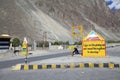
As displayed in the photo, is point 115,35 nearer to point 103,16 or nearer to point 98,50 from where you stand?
point 103,16

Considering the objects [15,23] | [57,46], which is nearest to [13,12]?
[15,23]

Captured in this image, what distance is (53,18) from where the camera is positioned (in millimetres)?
94938

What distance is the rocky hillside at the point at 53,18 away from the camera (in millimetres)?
75387

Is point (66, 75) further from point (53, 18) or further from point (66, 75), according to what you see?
point (53, 18)

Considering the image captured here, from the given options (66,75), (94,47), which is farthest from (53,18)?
(66,75)

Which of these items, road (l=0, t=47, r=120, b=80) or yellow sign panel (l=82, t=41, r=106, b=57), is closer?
road (l=0, t=47, r=120, b=80)

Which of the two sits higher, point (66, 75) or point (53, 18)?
point (53, 18)

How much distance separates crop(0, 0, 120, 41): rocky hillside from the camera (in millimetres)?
75387

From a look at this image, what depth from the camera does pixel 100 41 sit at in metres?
27.8

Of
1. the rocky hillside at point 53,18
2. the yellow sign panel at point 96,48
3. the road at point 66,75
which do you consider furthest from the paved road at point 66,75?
the rocky hillside at point 53,18

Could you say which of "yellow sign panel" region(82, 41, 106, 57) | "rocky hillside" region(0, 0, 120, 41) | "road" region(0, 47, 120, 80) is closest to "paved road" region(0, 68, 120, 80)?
"road" region(0, 47, 120, 80)

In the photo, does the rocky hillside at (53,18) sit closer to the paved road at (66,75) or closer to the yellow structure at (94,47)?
the yellow structure at (94,47)

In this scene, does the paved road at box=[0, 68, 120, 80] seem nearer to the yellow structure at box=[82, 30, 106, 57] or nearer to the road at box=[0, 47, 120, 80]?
the road at box=[0, 47, 120, 80]

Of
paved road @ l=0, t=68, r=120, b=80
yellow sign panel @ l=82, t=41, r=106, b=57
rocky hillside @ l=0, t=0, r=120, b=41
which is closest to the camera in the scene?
paved road @ l=0, t=68, r=120, b=80
